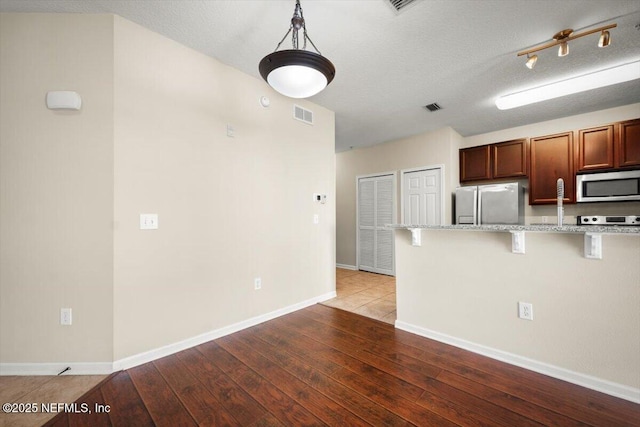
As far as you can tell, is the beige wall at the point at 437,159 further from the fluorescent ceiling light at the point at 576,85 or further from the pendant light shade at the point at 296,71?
the pendant light shade at the point at 296,71

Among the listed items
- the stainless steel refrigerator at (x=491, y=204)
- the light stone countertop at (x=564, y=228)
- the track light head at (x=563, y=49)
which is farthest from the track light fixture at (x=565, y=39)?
the stainless steel refrigerator at (x=491, y=204)

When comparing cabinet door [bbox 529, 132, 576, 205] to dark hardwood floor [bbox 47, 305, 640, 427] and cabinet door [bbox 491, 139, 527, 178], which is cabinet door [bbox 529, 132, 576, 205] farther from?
dark hardwood floor [bbox 47, 305, 640, 427]

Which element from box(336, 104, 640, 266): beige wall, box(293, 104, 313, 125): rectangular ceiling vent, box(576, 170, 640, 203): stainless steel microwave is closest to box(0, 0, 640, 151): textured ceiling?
box(293, 104, 313, 125): rectangular ceiling vent

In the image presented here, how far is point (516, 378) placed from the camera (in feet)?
6.14

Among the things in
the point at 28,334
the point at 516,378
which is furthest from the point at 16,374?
the point at 516,378

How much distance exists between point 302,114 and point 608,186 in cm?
414

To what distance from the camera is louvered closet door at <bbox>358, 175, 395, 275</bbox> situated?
207 inches

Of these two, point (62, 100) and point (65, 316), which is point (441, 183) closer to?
point (62, 100)

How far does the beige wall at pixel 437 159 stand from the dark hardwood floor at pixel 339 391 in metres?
3.01

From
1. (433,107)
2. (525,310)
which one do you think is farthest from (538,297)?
(433,107)

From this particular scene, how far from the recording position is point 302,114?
11.2 ft

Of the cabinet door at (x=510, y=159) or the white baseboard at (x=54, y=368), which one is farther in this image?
the cabinet door at (x=510, y=159)

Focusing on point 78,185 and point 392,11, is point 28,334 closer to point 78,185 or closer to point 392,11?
point 78,185

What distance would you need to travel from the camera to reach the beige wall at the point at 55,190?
6.36 feet
